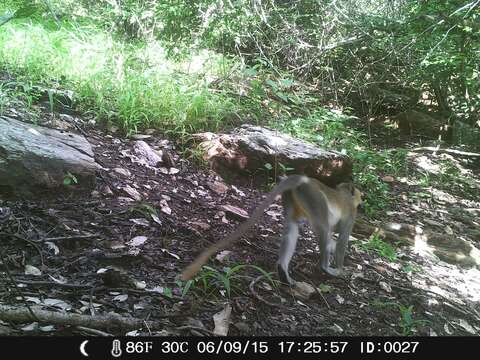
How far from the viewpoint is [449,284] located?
3.90m

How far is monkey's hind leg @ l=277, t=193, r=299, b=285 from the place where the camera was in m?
3.15

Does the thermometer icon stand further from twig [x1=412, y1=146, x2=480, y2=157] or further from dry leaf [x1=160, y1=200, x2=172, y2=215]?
twig [x1=412, y1=146, x2=480, y2=157]

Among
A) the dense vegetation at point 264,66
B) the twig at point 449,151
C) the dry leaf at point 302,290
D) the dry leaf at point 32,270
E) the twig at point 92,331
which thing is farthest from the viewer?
the twig at point 449,151

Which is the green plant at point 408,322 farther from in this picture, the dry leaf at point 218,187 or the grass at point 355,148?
the grass at point 355,148

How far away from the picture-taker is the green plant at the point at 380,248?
4.04 meters

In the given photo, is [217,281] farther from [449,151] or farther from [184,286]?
[449,151]

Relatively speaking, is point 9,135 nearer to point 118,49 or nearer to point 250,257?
point 250,257

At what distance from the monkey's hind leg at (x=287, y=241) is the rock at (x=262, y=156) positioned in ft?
5.15

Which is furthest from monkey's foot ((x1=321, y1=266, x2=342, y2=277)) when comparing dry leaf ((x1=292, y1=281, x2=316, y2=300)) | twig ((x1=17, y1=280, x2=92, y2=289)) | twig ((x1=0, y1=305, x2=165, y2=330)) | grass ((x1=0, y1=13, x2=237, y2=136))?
grass ((x1=0, y1=13, x2=237, y2=136))

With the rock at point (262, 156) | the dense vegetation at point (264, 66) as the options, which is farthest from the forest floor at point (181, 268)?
the dense vegetation at point (264, 66)

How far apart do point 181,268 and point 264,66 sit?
5.41 metres

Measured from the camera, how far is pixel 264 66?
304 inches

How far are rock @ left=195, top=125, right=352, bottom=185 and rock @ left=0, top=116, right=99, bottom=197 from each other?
134 centimetres

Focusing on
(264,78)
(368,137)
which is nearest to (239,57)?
(264,78)
